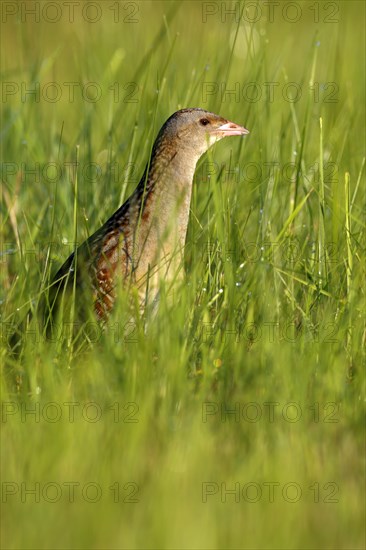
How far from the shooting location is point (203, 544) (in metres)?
3.08

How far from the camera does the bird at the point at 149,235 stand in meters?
4.77

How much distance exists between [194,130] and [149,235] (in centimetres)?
68

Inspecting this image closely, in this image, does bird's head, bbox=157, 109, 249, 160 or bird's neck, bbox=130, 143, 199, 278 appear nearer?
bird's neck, bbox=130, 143, 199, 278

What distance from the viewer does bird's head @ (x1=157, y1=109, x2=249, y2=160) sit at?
528 centimetres

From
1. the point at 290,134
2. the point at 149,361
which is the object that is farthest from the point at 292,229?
the point at 149,361

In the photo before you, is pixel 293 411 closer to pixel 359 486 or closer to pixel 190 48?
pixel 359 486

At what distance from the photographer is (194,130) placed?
17.5 feet
